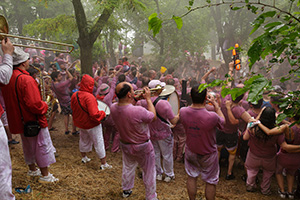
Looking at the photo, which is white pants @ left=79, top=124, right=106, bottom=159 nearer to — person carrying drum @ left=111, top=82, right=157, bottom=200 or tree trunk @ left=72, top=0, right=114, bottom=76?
person carrying drum @ left=111, top=82, right=157, bottom=200

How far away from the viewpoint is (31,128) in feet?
12.0

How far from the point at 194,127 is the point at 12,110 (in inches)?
121

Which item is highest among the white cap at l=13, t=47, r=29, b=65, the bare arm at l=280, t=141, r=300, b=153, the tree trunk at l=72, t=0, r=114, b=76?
the tree trunk at l=72, t=0, r=114, b=76

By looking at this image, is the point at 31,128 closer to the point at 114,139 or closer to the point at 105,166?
the point at 105,166

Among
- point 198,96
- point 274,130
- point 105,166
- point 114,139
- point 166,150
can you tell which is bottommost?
point 105,166

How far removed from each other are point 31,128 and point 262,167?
14.8 feet

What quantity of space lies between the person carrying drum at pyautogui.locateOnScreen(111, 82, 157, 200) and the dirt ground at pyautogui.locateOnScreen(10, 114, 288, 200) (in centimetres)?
69

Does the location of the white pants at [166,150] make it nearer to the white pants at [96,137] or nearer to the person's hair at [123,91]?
the white pants at [96,137]

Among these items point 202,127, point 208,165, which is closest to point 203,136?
point 202,127

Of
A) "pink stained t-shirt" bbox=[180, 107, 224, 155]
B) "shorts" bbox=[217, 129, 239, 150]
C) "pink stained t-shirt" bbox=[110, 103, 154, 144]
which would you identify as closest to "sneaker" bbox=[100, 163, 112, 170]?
"pink stained t-shirt" bbox=[110, 103, 154, 144]

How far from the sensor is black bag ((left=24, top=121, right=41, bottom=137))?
144 inches

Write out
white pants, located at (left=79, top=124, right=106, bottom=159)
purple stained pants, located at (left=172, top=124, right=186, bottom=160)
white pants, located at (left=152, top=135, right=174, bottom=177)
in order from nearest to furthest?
white pants, located at (left=152, top=135, right=174, bottom=177)
white pants, located at (left=79, top=124, right=106, bottom=159)
purple stained pants, located at (left=172, top=124, right=186, bottom=160)

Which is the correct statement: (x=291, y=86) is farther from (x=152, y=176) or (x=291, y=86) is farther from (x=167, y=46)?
(x=152, y=176)

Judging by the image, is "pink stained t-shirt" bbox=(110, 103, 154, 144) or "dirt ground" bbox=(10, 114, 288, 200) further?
"dirt ground" bbox=(10, 114, 288, 200)
